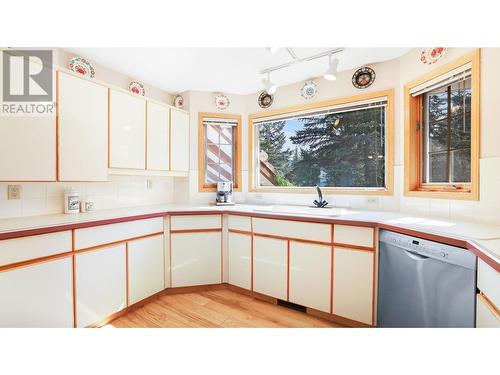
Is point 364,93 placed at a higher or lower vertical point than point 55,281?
higher

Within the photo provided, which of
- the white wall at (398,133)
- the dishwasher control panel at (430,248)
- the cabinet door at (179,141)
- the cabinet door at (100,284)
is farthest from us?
the cabinet door at (179,141)

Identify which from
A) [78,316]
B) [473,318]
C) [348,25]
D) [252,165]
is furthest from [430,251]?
[78,316]

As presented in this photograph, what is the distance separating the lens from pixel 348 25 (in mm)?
813

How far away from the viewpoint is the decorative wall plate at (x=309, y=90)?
2498 mm

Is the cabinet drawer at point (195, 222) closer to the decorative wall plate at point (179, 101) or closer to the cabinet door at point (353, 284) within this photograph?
the cabinet door at point (353, 284)

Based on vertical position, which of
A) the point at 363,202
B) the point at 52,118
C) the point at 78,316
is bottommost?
the point at 78,316

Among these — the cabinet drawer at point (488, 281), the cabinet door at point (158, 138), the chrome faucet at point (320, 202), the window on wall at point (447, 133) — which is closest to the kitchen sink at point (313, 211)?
the chrome faucet at point (320, 202)

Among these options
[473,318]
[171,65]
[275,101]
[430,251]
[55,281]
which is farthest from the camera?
[275,101]

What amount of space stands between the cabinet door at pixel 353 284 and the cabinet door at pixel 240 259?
2.67ft

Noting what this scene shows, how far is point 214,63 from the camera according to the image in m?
2.17

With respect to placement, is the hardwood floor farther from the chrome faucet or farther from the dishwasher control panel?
the chrome faucet

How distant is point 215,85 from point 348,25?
6.90ft

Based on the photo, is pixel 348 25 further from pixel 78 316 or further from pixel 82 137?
pixel 78 316

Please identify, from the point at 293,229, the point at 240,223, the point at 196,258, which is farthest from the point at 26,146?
the point at 293,229
